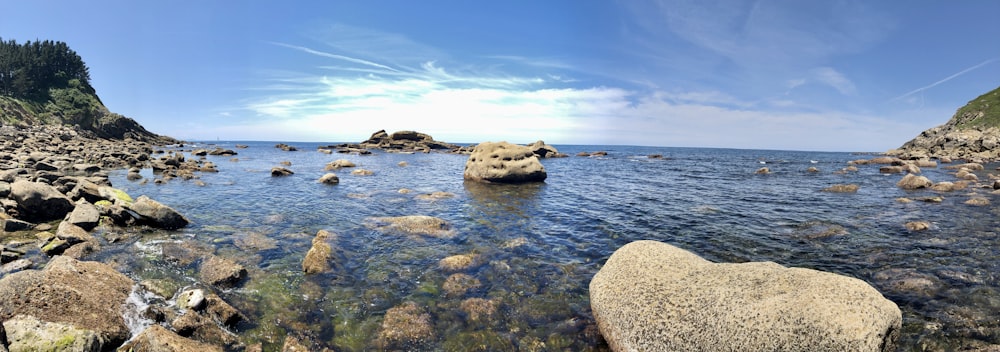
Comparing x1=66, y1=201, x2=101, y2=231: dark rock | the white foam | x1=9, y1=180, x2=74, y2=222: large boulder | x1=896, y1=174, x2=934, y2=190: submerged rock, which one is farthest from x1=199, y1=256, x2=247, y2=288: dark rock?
x1=896, y1=174, x2=934, y2=190: submerged rock

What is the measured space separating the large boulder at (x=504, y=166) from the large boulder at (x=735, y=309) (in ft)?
79.8

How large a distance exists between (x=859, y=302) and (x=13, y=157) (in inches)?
2302

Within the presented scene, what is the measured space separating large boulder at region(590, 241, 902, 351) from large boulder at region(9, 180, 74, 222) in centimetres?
2095

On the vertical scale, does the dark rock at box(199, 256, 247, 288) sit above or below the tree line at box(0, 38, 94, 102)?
below

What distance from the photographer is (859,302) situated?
5.79 meters

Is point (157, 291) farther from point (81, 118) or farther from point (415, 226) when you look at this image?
point (81, 118)

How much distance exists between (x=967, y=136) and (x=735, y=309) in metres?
128

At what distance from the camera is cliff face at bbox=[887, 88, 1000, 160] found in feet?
256

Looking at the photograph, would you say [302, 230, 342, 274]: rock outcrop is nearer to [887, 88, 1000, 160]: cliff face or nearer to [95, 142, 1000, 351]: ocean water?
[95, 142, 1000, 351]: ocean water

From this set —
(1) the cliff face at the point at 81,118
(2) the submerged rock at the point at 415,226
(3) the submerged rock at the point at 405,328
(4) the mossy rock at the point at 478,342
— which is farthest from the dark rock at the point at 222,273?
(1) the cliff face at the point at 81,118

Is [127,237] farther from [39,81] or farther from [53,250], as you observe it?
[39,81]

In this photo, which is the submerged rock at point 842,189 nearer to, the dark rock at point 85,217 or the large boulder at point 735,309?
the large boulder at point 735,309

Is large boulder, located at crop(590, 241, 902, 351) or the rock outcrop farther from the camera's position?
the rock outcrop

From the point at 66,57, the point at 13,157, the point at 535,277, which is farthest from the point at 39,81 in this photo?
the point at 535,277
